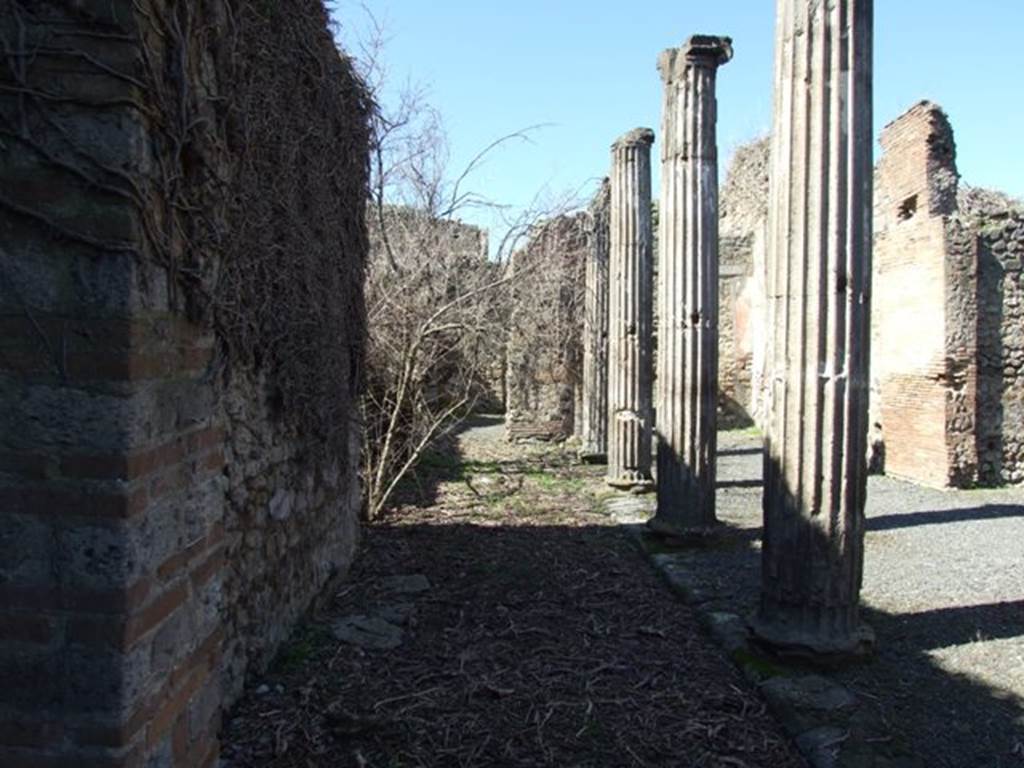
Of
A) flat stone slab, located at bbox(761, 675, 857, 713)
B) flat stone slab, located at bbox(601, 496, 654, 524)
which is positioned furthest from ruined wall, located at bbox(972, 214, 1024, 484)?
flat stone slab, located at bbox(761, 675, 857, 713)

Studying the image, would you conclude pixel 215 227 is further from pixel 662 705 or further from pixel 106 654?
pixel 662 705

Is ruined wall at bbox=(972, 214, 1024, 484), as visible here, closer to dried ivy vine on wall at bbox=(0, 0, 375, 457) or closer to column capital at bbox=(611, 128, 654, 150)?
column capital at bbox=(611, 128, 654, 150)

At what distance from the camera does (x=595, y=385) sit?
12.2 m

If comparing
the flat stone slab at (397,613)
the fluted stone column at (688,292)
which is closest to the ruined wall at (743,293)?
the fluted stone column at (688,292)

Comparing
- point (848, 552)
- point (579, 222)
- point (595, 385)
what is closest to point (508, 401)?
point (595, 385)

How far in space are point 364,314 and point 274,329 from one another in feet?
7.05

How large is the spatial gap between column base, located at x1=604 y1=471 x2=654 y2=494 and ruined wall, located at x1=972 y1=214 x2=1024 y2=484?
420cm

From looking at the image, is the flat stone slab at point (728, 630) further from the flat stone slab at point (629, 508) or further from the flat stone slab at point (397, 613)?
the flat stone slab at point (629, 508)

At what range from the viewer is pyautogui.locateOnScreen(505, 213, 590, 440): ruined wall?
13469mm

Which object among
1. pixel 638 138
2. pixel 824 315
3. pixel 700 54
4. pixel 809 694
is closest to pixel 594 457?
pixel 638 138

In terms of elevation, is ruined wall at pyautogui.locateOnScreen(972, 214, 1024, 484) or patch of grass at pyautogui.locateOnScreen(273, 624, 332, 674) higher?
ruined wall at pyautogui.locateOnScreen(972, 214, 1024, 484)

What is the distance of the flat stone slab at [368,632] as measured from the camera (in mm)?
4457

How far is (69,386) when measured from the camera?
63.8 inches

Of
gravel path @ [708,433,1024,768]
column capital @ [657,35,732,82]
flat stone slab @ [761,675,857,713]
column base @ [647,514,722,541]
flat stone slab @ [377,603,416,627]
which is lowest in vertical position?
gravel path @ [708,433,1024,768]
